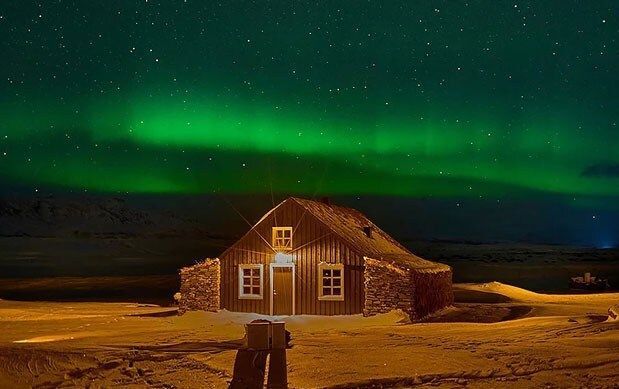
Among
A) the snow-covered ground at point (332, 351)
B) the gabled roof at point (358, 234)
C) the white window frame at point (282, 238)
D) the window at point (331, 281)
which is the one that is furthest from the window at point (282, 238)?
the snow-covered ground at point (332, 351)

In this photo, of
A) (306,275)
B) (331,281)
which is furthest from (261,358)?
(306,275)

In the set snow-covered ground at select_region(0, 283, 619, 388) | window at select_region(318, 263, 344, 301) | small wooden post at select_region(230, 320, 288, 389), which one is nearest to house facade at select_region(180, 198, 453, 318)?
window at select_region(318, 263, 344, 301)

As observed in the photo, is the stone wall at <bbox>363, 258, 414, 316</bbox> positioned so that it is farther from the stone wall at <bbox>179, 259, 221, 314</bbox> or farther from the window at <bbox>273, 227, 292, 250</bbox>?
the stone wall at <bbox>179, 259, 221, 314</bbox>

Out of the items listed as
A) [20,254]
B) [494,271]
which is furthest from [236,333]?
[20,254]

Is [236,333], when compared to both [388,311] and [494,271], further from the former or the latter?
[494,271]

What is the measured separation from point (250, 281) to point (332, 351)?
45.1 feet

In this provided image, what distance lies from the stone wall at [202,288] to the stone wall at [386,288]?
715 centimetres

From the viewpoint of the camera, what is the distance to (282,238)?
3294cm

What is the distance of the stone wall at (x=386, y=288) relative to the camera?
3041 cm

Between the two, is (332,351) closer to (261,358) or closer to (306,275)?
(261,358)

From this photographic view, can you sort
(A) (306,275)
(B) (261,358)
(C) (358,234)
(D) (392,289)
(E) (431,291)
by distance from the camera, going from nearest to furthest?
(B) (261,358) → (D) (392,289) → (A) (306,275) → (E) (431,291) → (C) (358,234)

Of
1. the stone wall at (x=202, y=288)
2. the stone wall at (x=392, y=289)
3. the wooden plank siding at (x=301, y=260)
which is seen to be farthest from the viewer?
the stone wall at (x=202, y=288)

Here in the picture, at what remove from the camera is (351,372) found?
1672 centimetres

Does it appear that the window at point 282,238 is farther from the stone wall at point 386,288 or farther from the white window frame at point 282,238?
the stone wall at point 386,288
